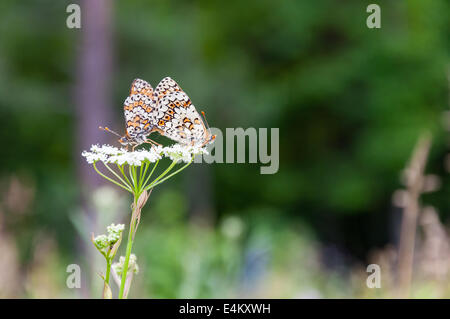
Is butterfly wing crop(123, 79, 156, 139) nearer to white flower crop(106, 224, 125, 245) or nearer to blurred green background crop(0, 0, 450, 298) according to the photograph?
white flower crop(106, 224, 125, 245)

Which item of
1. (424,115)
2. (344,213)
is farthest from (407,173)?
(344,213)

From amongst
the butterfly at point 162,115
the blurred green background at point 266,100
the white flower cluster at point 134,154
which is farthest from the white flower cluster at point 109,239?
the blurred green background at point 266,100

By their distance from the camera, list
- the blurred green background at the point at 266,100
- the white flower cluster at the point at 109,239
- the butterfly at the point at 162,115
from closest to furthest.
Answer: the white flower cluster at the point at 109,239 < the butterfly at the point at 162,115 < the blurred green background at the point at 266,100

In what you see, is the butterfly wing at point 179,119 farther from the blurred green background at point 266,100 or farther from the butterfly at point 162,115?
the blurred green background at point 266,100

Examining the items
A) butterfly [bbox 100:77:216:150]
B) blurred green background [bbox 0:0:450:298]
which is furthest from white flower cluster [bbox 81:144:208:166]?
blurred green background [bbox 0:0:450:298]

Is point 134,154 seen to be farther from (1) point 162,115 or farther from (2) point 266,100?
(2) point 266,100

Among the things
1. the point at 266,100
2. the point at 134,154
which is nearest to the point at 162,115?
the point at 134,154

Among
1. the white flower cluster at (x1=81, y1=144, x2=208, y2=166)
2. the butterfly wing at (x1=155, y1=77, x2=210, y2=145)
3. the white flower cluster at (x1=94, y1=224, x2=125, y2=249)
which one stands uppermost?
the butterfly wing at (x1=155, y1=77, x2=210, y2=145)

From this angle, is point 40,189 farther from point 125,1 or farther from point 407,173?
point 407,173
